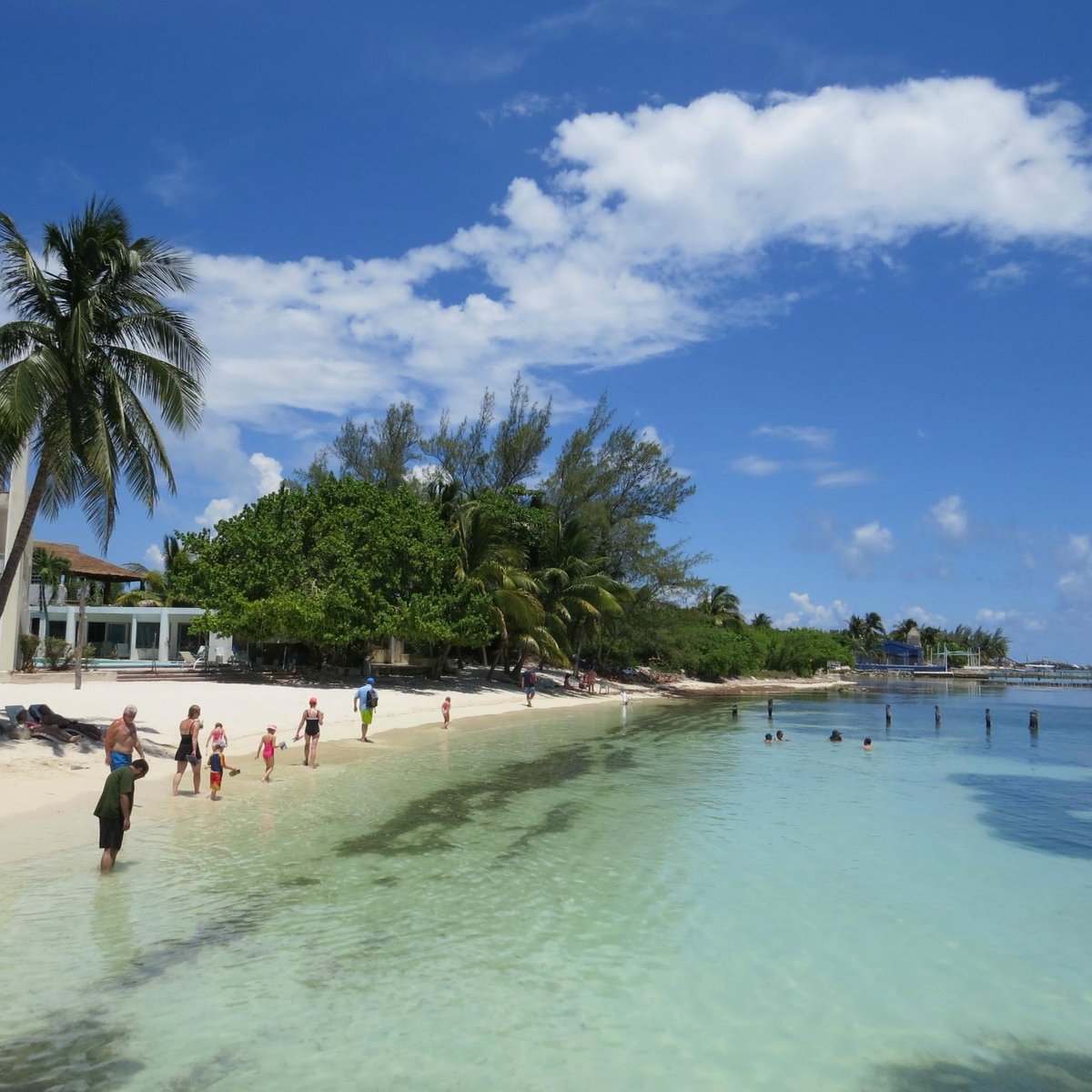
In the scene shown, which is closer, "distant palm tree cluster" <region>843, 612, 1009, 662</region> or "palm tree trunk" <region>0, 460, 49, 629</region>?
"palm tree trunk" <region>0, 460, 49, 629</region>

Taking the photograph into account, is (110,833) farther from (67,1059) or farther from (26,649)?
(26,649)

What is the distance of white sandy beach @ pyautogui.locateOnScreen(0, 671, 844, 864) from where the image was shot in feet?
42.1

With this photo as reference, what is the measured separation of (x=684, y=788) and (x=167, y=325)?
47.1 feet

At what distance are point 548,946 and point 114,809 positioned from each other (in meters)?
5.29

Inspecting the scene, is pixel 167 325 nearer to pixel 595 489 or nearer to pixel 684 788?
pixel 684 788

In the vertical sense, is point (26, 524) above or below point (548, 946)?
above

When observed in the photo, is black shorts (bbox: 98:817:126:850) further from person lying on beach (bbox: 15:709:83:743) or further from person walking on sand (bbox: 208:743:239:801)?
person lying on beach (bbox: 15:709:83:743)

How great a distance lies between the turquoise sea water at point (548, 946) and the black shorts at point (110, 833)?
0.38 m

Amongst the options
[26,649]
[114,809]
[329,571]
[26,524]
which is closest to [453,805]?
[114,809]

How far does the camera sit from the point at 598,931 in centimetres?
951

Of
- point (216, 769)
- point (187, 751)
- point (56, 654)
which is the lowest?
point (216, 769)

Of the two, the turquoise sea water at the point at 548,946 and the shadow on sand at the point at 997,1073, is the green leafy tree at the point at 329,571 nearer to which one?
the turquoise sea water at the point at 548,946

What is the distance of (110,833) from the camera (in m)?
10.3

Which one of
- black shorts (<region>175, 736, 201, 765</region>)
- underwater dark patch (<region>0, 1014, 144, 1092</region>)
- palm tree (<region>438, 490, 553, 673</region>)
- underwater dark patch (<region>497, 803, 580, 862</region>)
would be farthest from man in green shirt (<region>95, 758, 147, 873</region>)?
palm tree (<region>438, 490, 553, 673</region>)
